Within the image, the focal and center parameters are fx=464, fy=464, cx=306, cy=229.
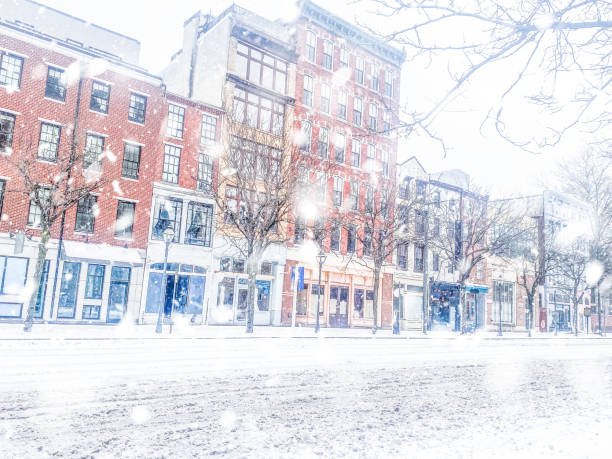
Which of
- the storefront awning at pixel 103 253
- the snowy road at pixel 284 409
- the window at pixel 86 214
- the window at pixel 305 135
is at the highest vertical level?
the window at pixel 305 135

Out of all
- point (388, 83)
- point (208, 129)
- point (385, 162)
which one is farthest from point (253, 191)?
point (388, 83)

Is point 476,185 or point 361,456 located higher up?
point 476,185

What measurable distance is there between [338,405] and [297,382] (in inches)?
78.3

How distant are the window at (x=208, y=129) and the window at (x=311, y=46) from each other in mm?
10086

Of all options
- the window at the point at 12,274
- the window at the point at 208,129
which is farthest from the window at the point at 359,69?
the window at the point at 12,274

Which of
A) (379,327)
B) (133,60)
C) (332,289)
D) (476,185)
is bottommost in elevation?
(379,327)

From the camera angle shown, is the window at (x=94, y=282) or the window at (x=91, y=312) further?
the window at (x=94, y=282)

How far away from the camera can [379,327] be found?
35.2 meters

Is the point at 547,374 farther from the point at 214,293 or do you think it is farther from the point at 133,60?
the point at 133,60

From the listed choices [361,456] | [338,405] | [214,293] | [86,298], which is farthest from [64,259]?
[361,456]

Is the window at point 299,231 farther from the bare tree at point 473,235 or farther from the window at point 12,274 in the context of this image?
the window at point 12,274

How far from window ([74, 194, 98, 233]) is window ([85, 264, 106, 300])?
2002 millimetres

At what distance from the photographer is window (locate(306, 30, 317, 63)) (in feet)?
114

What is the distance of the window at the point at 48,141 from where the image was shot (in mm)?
22984
